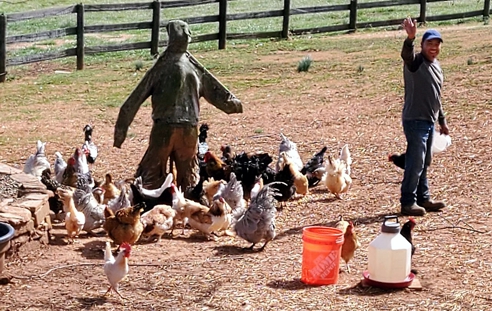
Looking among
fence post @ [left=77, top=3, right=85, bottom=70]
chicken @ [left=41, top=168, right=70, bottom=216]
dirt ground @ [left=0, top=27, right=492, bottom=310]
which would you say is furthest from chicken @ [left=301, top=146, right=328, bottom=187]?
fence post @ [left=77, top=3, right=85, bottom=70]

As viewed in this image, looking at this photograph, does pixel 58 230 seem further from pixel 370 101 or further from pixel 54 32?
pixel 54 32

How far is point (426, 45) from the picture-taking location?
8.41m

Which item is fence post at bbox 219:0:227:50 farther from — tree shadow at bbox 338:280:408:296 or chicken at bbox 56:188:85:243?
tree shadow at bbox 338:280:408:296

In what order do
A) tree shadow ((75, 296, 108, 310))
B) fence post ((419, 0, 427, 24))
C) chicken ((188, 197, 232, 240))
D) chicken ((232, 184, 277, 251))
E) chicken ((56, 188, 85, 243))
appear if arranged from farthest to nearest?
fence post ((419, 0, 427, 24)) < chicken ((188, 197, 232, 240)) < chicken ((56, 188, 85, 243)) < chicken ((232, 184, 277, 251)) < tree shadow ((75, 296, 108, 310))

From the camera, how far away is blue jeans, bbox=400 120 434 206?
8578mm

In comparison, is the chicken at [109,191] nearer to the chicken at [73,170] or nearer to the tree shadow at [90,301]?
the chicken at [73,170]

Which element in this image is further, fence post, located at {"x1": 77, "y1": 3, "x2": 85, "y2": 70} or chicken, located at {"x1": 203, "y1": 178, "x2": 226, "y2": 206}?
fence post, located at {"x1": 77, "y1": 3, "x2": 85, "y2": 70}

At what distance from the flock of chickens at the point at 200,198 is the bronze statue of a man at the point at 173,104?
0.25 m

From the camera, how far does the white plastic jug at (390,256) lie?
655cm

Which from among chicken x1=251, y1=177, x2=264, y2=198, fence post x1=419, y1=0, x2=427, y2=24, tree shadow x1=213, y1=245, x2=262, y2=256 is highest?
fence post x1=419, y1=0, x2=427, y2=24

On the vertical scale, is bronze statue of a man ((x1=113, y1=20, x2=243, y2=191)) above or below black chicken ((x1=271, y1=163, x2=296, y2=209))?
above

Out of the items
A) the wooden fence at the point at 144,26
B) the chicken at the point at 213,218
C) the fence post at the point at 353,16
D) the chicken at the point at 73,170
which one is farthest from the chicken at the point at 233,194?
the fence post at the point at 353,16

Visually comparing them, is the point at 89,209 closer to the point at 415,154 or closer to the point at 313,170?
the point at 313,170

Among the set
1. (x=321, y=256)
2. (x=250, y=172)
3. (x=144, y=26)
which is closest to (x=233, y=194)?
(x=250, y=172)
